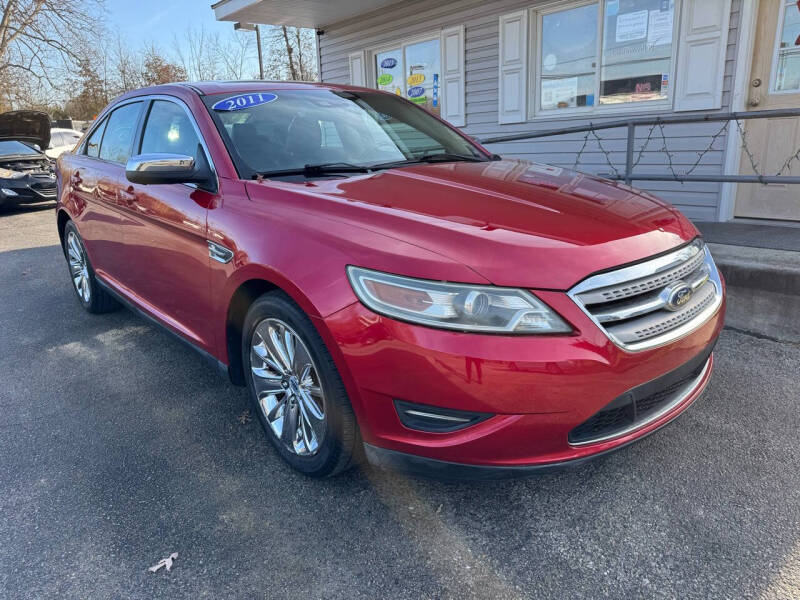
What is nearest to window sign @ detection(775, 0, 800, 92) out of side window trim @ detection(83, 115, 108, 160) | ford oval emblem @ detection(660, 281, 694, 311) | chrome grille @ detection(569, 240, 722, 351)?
chrome grille @ detection(569, 240, 722, 351)

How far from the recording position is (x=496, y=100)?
25.0ft

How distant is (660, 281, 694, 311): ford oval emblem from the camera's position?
1971 mm

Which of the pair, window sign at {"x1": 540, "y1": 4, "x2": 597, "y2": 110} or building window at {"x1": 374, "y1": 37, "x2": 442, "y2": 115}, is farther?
building window at {"x1": 374, "y1": 37, "x2": 442, "y2": 115}

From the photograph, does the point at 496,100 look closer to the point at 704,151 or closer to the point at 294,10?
the point at 704,151

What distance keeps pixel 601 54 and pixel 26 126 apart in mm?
12823

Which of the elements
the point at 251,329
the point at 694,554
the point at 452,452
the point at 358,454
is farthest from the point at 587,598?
the point at 251,329

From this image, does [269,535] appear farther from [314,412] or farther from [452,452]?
[452,452]

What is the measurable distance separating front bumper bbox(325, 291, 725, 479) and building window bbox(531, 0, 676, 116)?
5119 millimetres

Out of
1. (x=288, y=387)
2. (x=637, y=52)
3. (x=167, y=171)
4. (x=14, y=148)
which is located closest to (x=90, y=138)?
(x=167, y=171)

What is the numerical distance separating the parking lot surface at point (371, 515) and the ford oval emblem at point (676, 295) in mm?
771

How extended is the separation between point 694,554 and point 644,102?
5437mm

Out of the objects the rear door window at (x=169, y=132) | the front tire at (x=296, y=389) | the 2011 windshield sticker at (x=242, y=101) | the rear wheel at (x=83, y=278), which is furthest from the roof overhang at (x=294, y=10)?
the front tire at (x=296, y=389)

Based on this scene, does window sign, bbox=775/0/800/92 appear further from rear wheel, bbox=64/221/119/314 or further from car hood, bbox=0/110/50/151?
car hood, bbox=0/110/50/151

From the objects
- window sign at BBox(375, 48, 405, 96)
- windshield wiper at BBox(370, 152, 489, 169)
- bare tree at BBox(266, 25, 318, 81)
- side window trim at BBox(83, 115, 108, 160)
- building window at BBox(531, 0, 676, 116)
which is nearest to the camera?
windshield wiper at BBox(370, 152, 489, 169)
